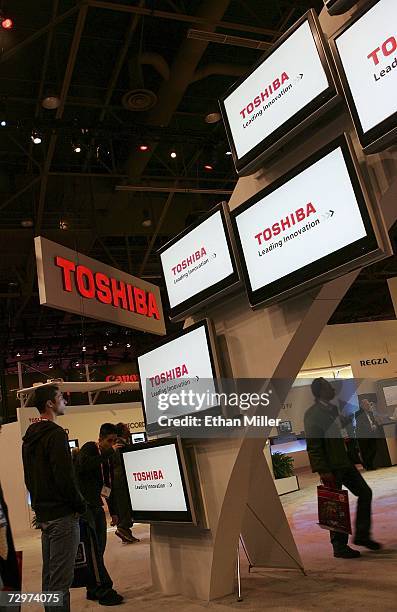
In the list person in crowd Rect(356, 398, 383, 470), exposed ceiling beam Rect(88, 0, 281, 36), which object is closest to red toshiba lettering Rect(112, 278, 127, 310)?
exposed ceiling beam Rect(88, 0, 281, 36)

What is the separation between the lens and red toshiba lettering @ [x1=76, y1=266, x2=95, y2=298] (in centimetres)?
580

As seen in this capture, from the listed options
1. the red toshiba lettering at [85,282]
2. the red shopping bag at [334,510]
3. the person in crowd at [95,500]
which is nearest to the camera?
the red shopping bag at [334,510]

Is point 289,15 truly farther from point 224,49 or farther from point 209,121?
point 209,121

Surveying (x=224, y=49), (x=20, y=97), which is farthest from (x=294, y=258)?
(x=20, y=97)

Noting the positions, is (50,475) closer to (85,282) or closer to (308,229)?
(308,229)

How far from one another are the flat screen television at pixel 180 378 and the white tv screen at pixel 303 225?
29.2 inches

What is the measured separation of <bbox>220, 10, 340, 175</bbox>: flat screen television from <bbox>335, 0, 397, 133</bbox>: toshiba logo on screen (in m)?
0.20

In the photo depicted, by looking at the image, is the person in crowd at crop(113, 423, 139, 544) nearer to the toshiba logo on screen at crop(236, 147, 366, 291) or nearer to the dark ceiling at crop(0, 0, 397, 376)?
the toshiba logo on screen at crop(236, 147, 366, 291)

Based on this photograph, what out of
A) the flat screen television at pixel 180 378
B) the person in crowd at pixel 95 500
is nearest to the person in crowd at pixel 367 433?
the person in crowd at pixel 95 500

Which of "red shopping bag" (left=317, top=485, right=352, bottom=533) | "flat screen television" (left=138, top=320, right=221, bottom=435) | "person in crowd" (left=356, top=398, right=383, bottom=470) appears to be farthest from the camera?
"person in crowd" (left=356, top=398, right=383, bottom=470)

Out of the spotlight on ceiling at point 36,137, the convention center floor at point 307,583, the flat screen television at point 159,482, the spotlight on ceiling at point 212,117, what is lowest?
the convention center floor at point 307,583

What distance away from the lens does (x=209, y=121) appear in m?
8.88

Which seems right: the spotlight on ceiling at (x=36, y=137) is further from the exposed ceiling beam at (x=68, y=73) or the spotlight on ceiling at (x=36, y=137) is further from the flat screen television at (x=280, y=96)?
the flat screen television at (x=280, y=96)

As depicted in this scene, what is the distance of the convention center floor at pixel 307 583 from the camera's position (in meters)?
3.15
